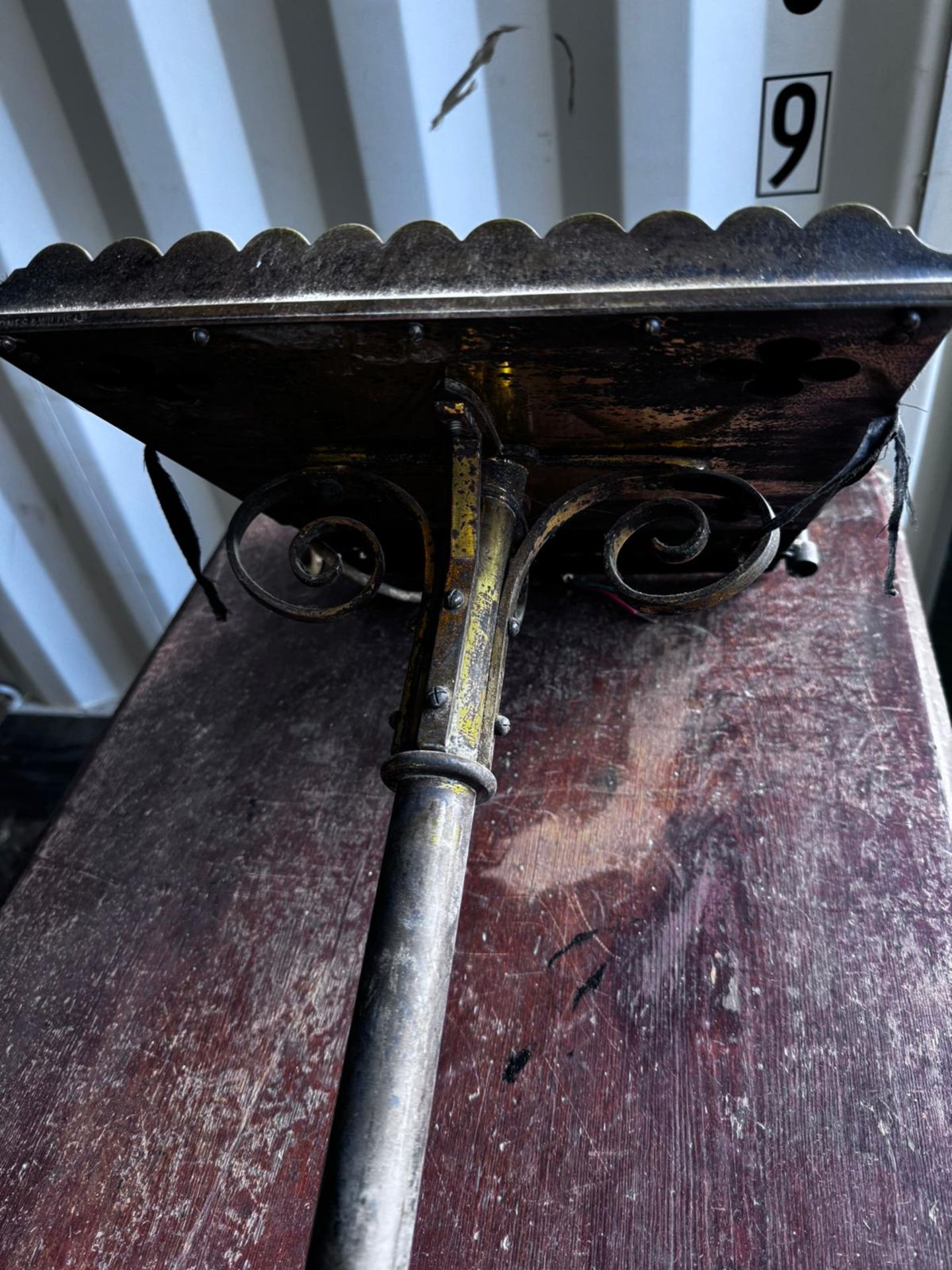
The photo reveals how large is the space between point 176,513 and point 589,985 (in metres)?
0.58

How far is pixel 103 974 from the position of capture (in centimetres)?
83

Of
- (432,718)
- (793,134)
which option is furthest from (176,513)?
(793,134)

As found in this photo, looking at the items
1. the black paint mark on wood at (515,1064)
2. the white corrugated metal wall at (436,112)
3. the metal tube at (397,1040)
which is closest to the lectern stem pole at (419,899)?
the metal tube at (397,1040)

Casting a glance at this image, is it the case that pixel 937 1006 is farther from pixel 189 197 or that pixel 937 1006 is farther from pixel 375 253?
pixel 189 197

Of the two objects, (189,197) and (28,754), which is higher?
(189,197)

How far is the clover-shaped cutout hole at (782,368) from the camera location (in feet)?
2.11

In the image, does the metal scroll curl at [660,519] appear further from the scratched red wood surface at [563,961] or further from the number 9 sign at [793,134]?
the number 9 sign at [793,134]

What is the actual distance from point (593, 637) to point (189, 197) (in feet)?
2.69

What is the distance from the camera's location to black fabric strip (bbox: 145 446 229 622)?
85 cm

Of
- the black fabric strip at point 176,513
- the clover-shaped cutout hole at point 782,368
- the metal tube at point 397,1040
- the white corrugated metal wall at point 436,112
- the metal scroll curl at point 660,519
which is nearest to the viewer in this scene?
the metal tube at point 397,1040

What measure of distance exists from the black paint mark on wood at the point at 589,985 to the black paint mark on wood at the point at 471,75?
1030 mm

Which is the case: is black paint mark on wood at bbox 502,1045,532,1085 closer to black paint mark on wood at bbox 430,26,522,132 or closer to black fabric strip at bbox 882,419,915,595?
black fabric strip at bbox 882,419,915,595

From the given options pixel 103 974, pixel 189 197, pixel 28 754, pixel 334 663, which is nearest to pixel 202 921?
pixel 103 974

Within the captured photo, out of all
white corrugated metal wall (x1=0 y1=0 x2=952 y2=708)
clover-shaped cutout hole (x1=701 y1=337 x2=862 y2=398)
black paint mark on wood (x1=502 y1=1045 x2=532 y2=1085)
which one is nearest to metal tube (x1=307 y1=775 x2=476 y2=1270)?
black paint mark on wood (x1=502 y1=1045 x2=532 y2=1085)
